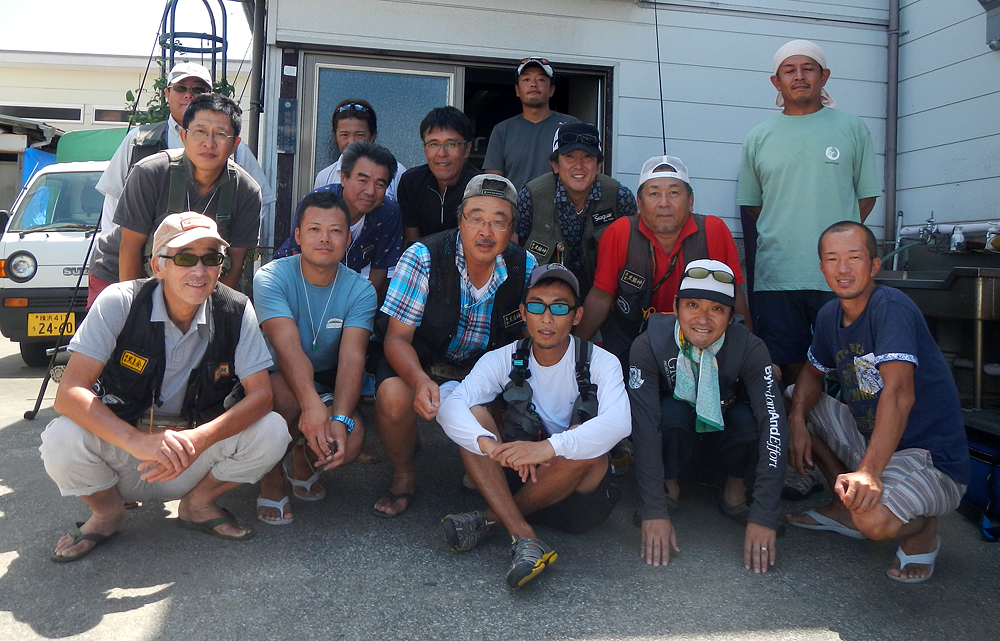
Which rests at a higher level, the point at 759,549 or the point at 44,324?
the point at 44,324

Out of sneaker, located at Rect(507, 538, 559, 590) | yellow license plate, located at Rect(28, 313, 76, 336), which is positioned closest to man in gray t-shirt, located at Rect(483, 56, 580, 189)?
sneaker, located at Rect(507, 538, 559, 590)

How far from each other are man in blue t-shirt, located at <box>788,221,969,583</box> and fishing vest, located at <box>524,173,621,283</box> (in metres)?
1.32

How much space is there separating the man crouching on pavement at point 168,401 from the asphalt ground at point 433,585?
208mm

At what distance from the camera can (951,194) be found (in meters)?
5.48

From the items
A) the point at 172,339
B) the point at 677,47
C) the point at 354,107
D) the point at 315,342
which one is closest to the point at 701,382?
the point at 315,342

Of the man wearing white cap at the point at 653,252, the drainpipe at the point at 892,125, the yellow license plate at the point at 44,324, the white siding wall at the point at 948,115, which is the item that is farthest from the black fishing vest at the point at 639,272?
the yellow license plate at the point at 44,324

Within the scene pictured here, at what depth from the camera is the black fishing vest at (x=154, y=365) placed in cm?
279

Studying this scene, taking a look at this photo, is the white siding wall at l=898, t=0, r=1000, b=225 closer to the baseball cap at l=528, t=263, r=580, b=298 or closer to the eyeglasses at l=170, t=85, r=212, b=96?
the baseball cap at l=528, t=263, r=580, b=298

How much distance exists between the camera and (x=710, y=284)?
10.4ft

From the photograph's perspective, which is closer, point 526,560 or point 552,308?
point 526,560

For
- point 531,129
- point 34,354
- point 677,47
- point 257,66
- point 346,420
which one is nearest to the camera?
point 346,420

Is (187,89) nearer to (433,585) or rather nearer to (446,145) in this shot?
(446,145)

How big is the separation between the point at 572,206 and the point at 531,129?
90 cm

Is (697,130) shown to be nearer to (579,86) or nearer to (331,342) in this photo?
(579,86)
